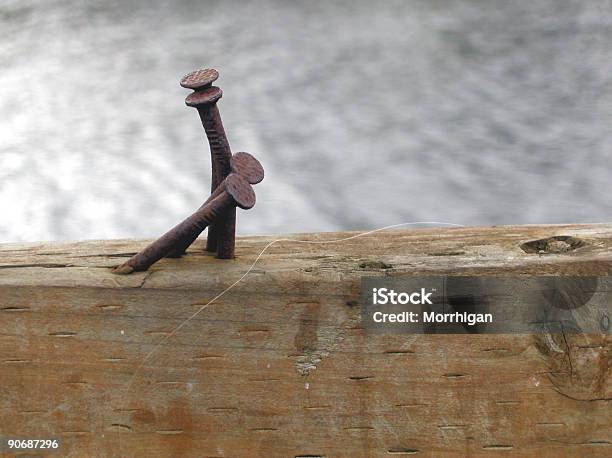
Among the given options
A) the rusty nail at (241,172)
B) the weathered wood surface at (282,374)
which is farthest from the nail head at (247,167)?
the weathered wood surface at (282,374)

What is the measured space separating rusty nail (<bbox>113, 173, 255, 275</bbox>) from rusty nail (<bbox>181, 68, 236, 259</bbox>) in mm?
28

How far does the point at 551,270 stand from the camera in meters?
0.91

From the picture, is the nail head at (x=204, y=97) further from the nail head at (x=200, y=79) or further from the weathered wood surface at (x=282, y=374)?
the weathered wood surface at (x=282, y=374)

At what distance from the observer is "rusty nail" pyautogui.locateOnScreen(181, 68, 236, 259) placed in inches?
36.7

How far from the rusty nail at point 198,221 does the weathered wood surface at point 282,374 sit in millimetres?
25

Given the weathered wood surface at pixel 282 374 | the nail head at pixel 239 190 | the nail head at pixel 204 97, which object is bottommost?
the weathered wood surface at pixel 282 374

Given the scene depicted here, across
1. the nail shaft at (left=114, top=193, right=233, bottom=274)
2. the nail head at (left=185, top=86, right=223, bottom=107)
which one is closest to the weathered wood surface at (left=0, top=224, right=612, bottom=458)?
the nail shaft at (left=114, top=193, right=233, bottom=274)

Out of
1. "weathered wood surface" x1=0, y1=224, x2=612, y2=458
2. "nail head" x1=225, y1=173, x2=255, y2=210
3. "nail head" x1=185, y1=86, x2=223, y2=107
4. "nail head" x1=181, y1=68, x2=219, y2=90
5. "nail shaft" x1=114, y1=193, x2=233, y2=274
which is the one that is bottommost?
"weathered wood surface" x1=0, y1=224, x2=612, y2=458

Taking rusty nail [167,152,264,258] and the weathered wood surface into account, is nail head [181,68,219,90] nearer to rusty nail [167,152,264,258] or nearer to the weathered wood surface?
rusty nail [167,152,264,258]

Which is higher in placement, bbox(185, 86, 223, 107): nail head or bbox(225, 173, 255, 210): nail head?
bbox(185, 86, 223, 107): nail head

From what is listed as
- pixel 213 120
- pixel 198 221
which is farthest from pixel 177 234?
pixel 213 120

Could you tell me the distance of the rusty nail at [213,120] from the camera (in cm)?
93

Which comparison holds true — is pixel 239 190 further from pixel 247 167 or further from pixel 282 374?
pixel 282 374

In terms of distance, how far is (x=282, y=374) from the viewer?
2.97 ft
